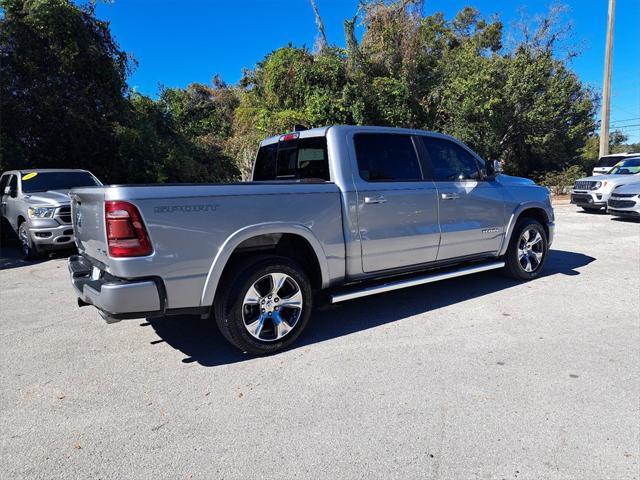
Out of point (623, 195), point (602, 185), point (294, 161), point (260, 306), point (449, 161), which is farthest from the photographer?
point (602, 185)

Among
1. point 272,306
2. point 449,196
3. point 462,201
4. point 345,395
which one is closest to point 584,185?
point 462,201

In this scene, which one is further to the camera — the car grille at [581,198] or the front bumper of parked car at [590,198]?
the car grille at [581,198]

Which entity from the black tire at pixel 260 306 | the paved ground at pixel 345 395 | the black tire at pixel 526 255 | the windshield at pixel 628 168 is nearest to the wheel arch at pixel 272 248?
the black tire at pixel 260 306

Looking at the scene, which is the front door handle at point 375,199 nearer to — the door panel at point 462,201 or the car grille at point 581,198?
the door panel at point 462,201

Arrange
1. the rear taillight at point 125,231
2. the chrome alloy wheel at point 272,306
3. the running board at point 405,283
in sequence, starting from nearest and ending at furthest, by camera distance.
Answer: the rear taillight at point 125,231
the chrome alloy wheel at point 272,306
the running board at point 405,283

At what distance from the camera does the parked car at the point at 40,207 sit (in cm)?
805

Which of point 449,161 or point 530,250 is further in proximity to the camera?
point 530,250

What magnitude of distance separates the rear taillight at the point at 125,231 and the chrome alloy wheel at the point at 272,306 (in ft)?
3.07

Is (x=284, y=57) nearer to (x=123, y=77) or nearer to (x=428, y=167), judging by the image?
(x=123, y=77)

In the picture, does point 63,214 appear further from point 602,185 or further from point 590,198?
point 602,185

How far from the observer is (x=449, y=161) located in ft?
17.2

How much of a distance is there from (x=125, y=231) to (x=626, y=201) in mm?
12543

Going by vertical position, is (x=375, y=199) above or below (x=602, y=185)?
above

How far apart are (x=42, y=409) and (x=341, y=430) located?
6.75 feet
